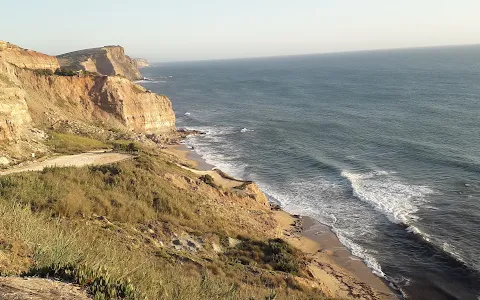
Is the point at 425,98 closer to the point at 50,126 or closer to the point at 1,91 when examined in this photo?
the point at 50,126

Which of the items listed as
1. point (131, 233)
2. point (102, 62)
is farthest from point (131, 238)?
point (102, 62)

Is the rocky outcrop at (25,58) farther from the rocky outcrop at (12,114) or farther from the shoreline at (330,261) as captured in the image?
the shoreline at (330,261)

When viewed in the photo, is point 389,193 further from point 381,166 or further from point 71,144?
point 71,144

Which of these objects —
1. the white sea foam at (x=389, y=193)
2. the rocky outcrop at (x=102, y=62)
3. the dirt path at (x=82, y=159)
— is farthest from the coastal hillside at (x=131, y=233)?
the rocky outcrop at (x=102, y=62)

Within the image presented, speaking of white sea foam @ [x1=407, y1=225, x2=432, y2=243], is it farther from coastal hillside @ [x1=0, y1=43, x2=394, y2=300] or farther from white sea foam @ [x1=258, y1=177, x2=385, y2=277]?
coastal hillside @ [x1=0, y1=43, x2=394, y2=300]

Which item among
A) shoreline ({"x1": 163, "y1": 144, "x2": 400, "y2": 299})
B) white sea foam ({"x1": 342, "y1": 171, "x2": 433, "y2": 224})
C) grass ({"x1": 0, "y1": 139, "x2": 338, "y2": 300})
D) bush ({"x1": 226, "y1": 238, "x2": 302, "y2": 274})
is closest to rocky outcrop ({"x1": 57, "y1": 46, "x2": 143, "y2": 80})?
white sea foam ({"x1": 342, "y1": 171, "x2": 433, "y2": 224})

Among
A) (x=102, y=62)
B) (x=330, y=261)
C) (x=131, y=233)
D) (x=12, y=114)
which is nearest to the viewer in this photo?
(x=131, y=233)
